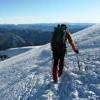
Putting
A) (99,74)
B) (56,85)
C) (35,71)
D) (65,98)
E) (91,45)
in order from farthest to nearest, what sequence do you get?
(91,45), (35,71), (99,74), (56,85), (65,98)

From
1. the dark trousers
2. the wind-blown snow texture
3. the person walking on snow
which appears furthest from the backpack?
the wind-blown snow texture

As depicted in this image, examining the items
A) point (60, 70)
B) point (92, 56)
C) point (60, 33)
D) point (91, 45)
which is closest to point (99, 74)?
point (60, 70)

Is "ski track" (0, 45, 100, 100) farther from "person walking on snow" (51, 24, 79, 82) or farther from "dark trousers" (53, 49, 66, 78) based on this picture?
"person walking on snow" (51, 24, 79, 82)

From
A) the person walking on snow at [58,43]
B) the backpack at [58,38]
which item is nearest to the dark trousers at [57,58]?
the person walking on snow at [58,43]

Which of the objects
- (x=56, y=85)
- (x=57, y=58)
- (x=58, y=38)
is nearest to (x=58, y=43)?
(x=58, y=38)

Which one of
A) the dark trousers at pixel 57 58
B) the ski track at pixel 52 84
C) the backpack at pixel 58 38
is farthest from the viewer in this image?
the dark trousers at pixel 57 58

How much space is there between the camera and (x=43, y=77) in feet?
46.5

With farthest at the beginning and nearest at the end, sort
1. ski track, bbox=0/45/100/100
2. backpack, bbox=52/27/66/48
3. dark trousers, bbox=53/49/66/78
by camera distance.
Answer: dark trousers, bbox=53/49/66/78 < backpack, bbox=52/27/66/48 < ski track, bbox=0/45/100/100

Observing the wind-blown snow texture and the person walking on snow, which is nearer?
the wind-blown snow texture

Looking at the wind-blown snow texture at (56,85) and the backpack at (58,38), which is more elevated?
the backpack at (58,38)

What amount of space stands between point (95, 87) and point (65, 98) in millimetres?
1349

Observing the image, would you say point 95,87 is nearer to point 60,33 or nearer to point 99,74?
point 99,74

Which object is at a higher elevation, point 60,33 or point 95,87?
point 60,33

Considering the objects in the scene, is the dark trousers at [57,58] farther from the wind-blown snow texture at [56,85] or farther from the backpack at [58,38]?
the wind-blown snow texture at [56,85]
